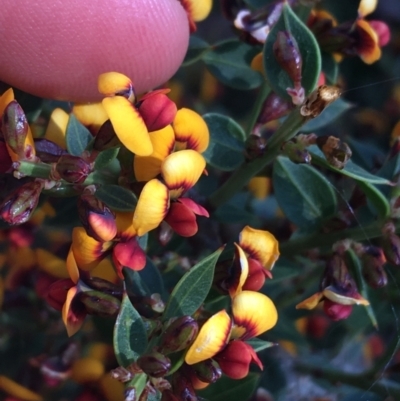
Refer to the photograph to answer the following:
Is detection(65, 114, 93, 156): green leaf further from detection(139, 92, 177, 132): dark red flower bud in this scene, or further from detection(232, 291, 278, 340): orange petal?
detection(232, 291, 278, 340): orange petal

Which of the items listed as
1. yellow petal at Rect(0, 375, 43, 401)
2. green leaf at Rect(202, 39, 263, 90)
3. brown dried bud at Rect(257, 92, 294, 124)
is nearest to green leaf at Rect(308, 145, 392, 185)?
brown dried bud at Rect(257, 92, 294, 124)

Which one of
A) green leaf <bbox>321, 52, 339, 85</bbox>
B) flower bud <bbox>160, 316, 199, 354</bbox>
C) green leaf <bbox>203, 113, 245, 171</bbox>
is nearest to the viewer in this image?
flower bud <bbox>160, 316, 199, 354</bbox>

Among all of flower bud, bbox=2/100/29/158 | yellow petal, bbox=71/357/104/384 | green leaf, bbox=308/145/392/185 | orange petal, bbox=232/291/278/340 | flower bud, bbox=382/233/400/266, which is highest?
flower bud, bbox=2/100/29/158

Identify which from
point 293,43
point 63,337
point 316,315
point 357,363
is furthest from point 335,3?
point 357,363

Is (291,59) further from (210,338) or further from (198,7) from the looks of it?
(210,338)

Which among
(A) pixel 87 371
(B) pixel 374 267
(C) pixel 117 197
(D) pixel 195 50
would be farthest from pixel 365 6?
(A) pixel 87 371

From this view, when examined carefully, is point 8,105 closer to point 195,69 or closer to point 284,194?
point 284,194
